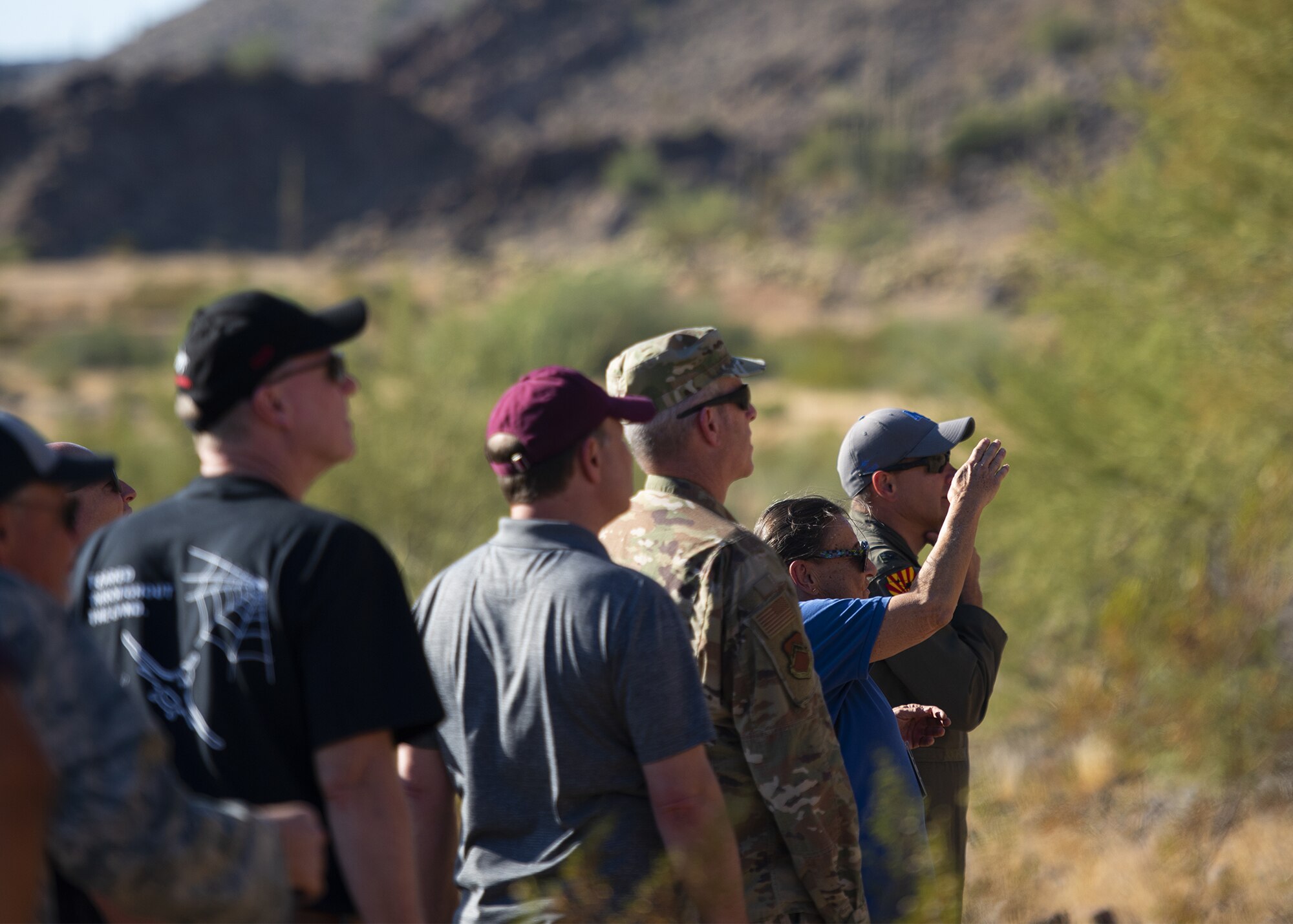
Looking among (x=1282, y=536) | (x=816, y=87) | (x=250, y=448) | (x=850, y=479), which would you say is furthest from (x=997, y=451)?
(x=816, y=87)

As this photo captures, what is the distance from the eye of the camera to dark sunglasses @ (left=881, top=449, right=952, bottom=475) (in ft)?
12.0

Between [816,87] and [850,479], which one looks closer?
[850,479]

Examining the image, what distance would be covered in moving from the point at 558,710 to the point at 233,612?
60cm

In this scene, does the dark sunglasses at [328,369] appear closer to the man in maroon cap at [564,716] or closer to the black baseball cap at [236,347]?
the black baseball cap at [236,347]

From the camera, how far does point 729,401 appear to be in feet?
9.96

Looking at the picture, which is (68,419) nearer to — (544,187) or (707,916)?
(707,916)

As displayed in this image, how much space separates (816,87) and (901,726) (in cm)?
8078

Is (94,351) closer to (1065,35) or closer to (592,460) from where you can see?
(592,460)

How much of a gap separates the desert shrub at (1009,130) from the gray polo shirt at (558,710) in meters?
65.3

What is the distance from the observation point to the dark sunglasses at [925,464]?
144 inches

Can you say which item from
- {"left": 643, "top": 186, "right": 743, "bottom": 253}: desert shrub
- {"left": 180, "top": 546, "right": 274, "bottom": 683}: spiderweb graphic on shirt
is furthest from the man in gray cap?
{"left": 643, "top": 186, "right": 743, "bottom": 253}: desert shrub

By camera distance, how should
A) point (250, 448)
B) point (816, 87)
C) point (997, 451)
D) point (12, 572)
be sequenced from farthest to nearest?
point (816, 87)
point (997, 451)
point (250, 448)
point (12, 572)

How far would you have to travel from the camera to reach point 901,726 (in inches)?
130

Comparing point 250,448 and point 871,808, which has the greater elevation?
point 250,448
